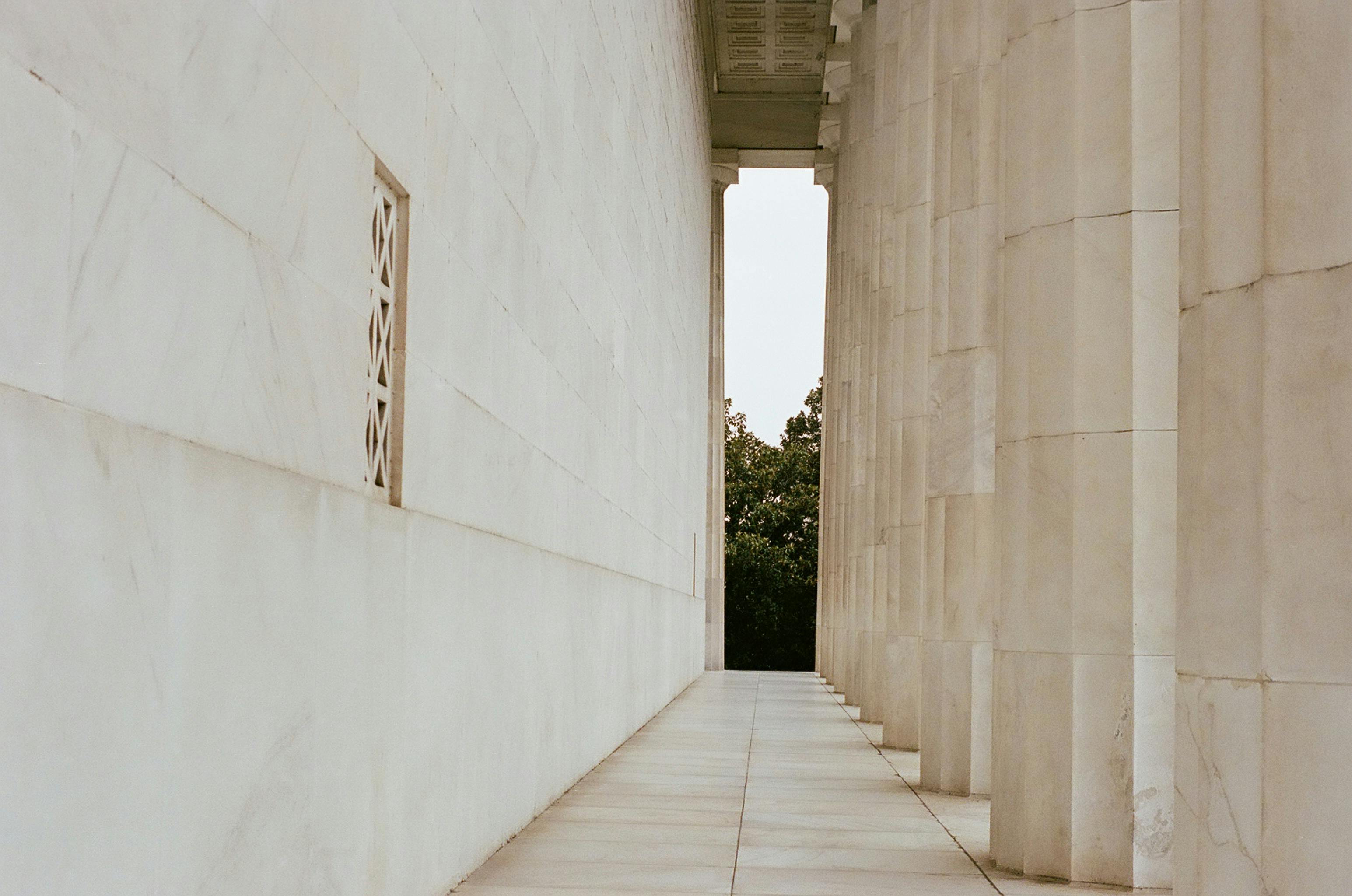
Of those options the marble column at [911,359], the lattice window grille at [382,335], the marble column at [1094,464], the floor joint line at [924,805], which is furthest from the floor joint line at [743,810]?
the lattice window grille at [382,335]

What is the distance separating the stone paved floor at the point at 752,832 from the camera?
32.9 ft

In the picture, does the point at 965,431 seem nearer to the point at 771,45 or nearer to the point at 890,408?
the point at 890,408

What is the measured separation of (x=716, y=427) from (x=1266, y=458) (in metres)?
42.7

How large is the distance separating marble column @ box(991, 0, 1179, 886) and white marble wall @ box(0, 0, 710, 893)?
12.3 ft

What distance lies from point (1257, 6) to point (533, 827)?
27.9 ft

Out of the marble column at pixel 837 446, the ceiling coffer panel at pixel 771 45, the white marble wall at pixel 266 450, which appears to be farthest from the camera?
Answer: the ceiling coffer panel at pixel 771 45

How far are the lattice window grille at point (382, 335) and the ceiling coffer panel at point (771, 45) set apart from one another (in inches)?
1377

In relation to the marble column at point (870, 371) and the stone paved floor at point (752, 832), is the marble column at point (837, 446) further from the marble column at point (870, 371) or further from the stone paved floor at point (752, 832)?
the stone paved floor at point (752, 832)

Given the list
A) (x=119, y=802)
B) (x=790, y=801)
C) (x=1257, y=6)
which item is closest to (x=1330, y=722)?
(x=1257, y=6)

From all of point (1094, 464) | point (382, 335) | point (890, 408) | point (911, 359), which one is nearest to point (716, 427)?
point (890, 408)

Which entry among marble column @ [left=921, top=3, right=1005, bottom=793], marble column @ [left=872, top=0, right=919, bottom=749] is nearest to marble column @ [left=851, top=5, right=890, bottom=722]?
marble column @ [left=872, top=0, right=919, bottom=749]

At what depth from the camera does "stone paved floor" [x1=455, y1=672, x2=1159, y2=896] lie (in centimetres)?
1004

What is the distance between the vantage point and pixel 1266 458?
18.4 feet

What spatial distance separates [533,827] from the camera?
1210cm
